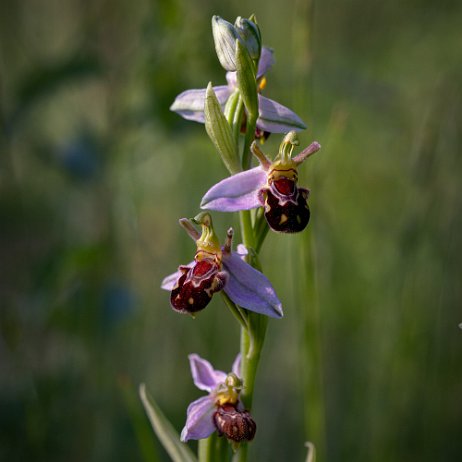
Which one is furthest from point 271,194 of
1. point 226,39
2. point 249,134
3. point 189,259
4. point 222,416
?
point 189,259

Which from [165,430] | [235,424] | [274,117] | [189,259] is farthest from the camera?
[189,259]

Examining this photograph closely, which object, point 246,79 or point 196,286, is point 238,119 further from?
point 196,286

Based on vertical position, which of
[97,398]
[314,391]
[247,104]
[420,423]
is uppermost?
[247,104]

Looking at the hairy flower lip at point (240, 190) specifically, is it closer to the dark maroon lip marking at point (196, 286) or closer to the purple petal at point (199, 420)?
the dark maroon lip marking at point (196, 286)

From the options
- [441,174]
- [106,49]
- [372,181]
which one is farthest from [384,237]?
[106,49]

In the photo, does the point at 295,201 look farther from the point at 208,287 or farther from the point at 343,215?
the point at 343,215
